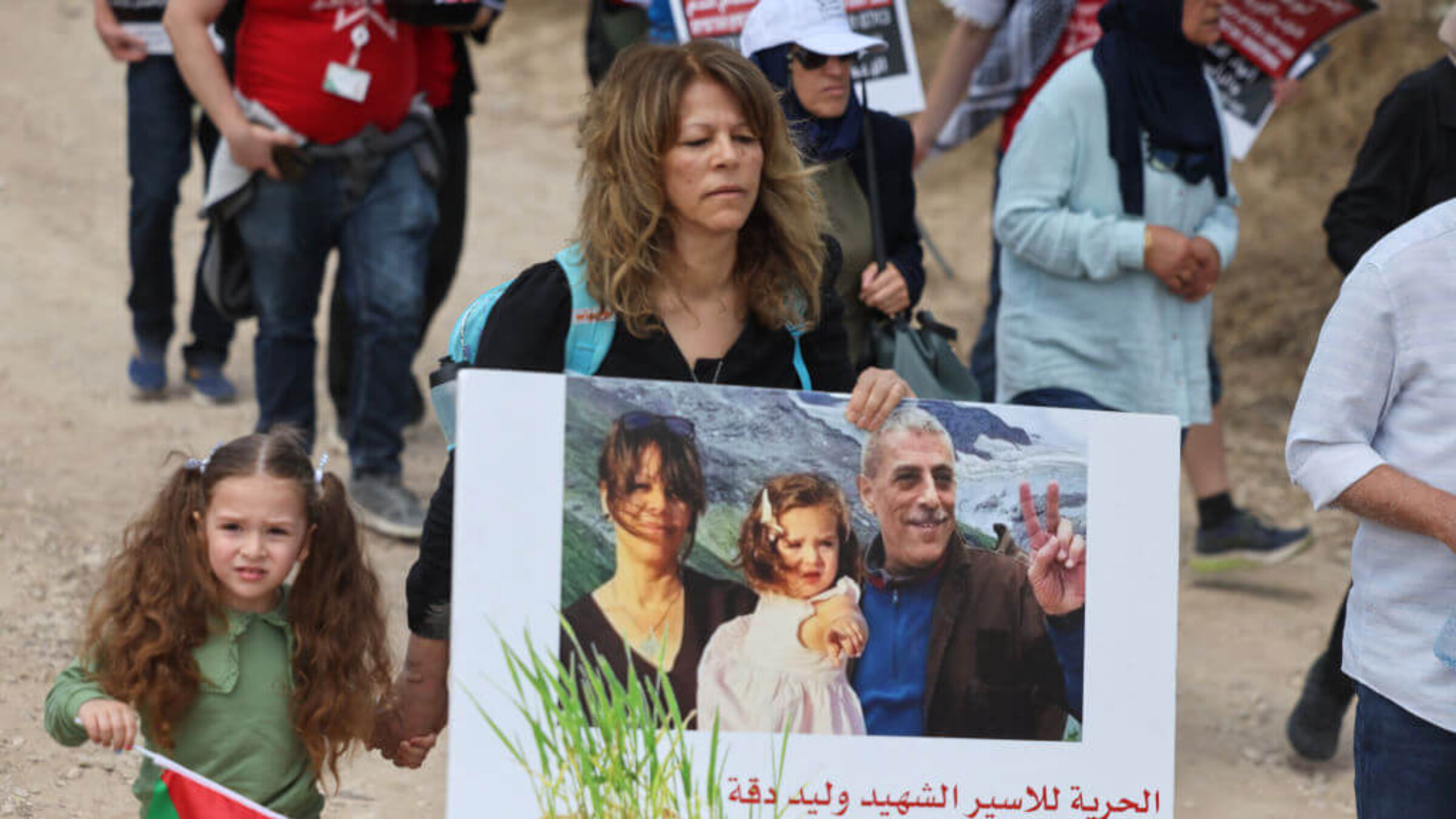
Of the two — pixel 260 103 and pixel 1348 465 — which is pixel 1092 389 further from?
pixel 260 103

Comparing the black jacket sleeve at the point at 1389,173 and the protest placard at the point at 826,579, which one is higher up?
the black jacket sleeve at the point at 1389,173

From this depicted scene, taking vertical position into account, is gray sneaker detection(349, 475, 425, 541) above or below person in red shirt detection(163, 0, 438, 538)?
below

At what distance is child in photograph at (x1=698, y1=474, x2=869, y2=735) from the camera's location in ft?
8.61

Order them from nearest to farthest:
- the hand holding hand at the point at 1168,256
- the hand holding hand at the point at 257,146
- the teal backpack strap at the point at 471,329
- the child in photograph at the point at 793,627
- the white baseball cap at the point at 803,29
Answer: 1. the child in photograph at the point at 793,627
2. the teal backpack strap at the point at 471,329
3. the white baseball cap at the point at 803,29
4. the hand holding hand at the point at 1168,256
5. the hand holding hand at the point at 257,146

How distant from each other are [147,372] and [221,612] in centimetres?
396

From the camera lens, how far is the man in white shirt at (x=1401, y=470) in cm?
275

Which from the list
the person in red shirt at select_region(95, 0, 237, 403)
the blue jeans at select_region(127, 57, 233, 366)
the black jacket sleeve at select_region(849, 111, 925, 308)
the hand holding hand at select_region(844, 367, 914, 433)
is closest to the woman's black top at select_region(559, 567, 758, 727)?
the hand holding hand at select_region(844, 367, 914, 433)

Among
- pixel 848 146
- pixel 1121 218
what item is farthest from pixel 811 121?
pixel 1121 218

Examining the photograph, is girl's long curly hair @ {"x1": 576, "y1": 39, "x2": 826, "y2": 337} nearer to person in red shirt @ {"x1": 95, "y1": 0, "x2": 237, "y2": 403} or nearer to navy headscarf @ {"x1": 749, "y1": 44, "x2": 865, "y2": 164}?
navy headscarf @ {"x1": 749, "y1": 44, "x2": 865, "y2": 164}

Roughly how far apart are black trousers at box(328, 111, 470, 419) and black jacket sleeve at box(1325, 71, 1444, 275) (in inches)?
117

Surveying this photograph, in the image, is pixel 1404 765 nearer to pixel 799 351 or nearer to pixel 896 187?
pixel 799 351

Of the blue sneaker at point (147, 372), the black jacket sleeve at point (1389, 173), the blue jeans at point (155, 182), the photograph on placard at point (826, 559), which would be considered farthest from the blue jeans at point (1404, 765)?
the blue sneaker at point (147, 372)

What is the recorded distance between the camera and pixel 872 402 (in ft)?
8.94

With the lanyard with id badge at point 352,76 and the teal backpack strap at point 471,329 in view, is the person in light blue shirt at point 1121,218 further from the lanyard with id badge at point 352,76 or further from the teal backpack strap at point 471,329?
the lanyard with id badge at point 352,76
